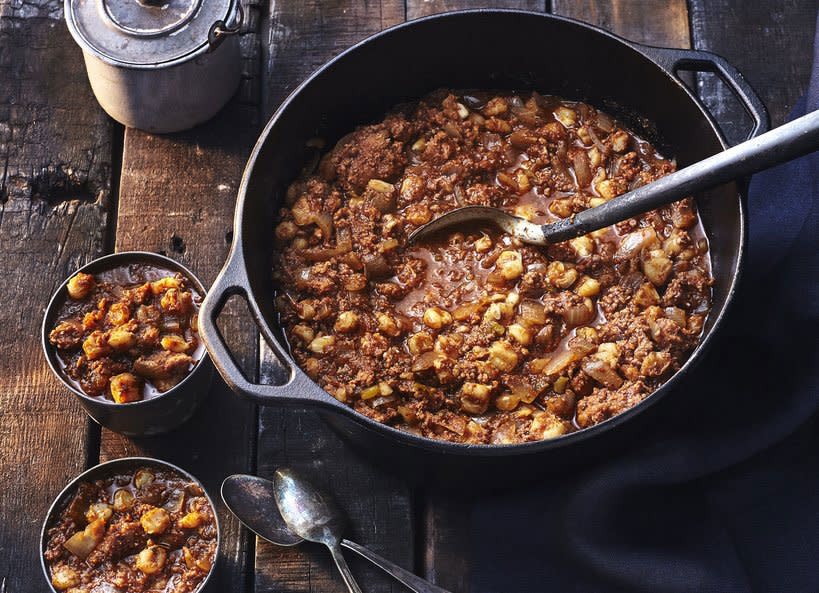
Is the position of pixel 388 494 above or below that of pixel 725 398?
below

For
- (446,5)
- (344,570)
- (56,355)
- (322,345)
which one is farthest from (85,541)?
(446,5)

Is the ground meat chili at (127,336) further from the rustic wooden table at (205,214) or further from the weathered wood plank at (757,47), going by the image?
the weathered wood plank at (757,47)

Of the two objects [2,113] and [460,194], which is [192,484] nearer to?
[460,194]

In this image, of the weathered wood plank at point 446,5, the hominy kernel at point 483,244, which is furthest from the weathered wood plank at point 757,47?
the hominy kernel at point 483,244

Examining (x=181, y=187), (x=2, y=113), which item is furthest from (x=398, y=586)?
(x=2, y=113)

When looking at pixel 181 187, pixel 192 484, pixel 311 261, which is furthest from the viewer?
pixel 181 187

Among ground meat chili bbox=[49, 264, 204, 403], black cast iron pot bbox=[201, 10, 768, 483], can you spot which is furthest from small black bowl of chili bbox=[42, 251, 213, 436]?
black cast iron pot bbox=[201, 10, 768, 483]
